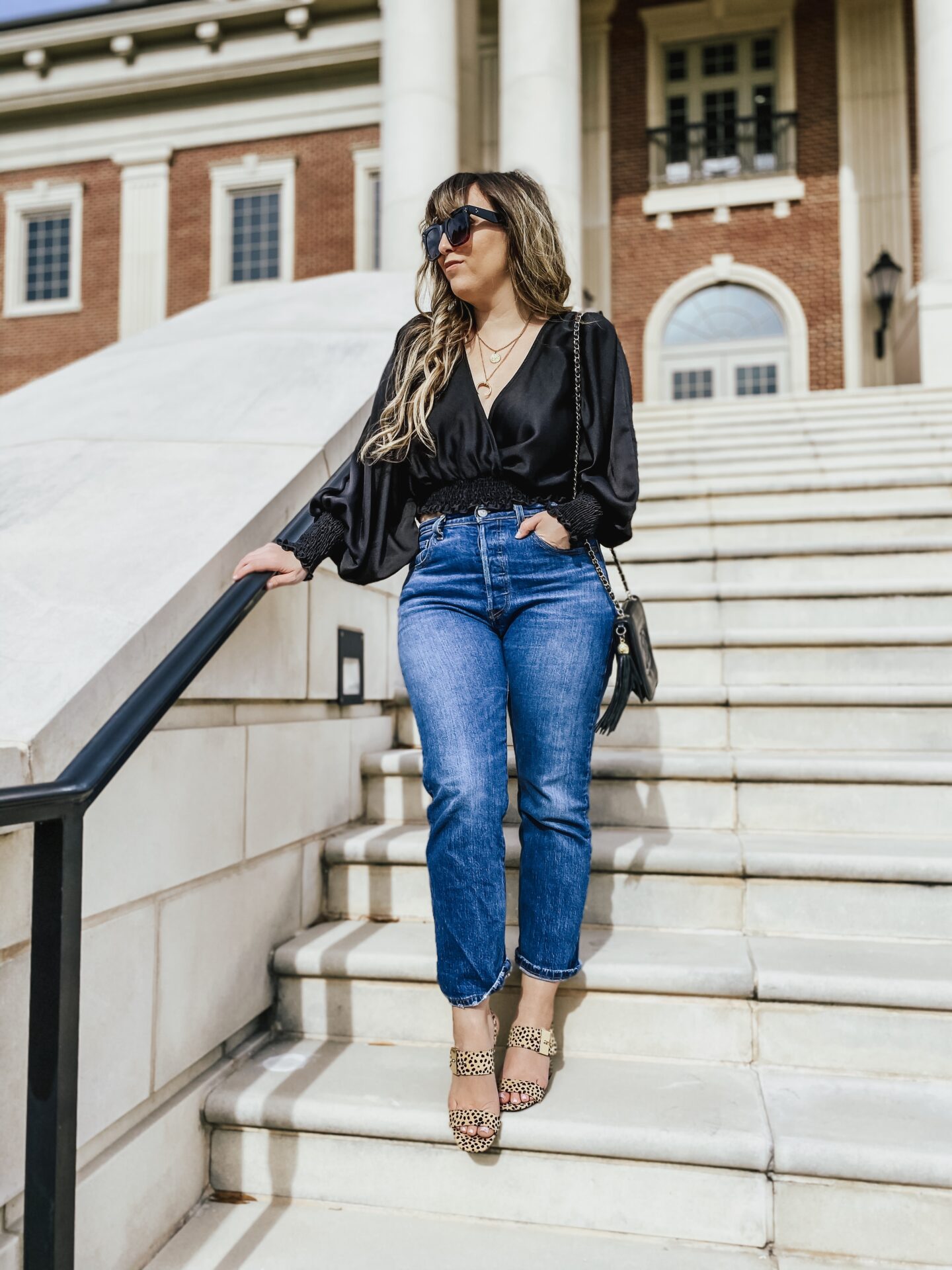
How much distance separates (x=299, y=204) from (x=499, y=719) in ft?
55.2

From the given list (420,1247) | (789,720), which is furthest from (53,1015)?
(789,720)

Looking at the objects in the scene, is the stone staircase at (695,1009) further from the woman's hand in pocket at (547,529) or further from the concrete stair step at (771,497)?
the woman's hand in pocket at (547,529)

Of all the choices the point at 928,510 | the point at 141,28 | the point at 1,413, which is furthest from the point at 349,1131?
the point at 141,28

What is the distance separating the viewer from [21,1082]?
142 centimetres

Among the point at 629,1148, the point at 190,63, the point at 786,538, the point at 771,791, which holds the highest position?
the point at 190,63

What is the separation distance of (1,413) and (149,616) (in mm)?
2015

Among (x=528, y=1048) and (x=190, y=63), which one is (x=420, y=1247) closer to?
(x=528, y=1048)

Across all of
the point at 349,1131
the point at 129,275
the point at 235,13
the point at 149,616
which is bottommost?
the point at 349,1131

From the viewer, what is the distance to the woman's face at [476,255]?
2002 mm

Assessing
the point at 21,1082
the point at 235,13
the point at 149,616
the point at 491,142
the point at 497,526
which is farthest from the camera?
the point at 235,13

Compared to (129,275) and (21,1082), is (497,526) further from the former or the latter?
(129,275)

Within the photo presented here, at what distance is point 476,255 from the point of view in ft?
6.59

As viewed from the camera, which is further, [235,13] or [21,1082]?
[235,13]

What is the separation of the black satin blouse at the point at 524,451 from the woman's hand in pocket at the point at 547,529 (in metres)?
0.08
